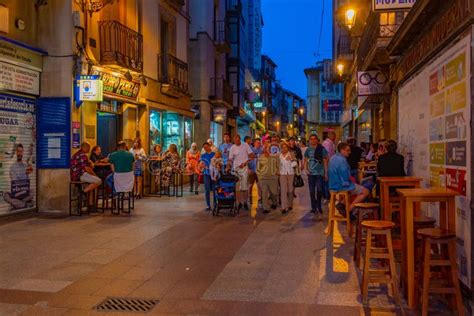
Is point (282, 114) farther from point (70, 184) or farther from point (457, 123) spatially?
point (457, 123)

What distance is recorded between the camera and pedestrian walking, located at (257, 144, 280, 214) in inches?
479

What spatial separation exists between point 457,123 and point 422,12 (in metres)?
1.96

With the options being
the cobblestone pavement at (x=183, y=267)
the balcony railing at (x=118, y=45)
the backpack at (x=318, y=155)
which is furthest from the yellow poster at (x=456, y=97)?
the balcony railing at (x=118, y=45)

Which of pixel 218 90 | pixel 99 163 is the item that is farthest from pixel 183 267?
pixel 218 90

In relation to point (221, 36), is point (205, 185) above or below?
below

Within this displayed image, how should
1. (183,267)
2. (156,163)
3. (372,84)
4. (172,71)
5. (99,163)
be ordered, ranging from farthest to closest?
1. (172,71)
2. (156,163)
3. (372,84)
4. (99,163)
5. (183,267)

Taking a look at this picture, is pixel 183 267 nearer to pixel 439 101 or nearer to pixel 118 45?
pixel 439 101

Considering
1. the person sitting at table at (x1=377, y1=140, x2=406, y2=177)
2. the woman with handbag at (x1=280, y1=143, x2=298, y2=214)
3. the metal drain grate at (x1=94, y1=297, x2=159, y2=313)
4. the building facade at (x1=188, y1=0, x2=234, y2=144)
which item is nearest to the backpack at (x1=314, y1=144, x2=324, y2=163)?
the woman with handbag at (x1=280, y1=143, x2=298, y2=214)

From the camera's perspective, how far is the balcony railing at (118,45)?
13648mm

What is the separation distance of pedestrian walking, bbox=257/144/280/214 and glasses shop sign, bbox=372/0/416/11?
4.48 metres

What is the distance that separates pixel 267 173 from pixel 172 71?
8624 mm

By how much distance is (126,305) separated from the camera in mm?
5559

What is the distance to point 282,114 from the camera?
82188 mm

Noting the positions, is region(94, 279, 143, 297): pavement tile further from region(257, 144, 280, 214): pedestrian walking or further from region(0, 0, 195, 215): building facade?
region(0, 0, 195, 215): building facade
